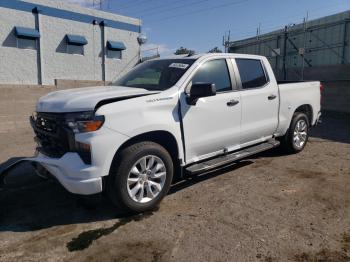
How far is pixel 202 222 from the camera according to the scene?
3.89m

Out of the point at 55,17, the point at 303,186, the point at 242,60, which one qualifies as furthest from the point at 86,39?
the point at 303,186

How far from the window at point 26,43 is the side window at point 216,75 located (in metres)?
16.2

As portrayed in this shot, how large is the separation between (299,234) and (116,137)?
2.16 metres

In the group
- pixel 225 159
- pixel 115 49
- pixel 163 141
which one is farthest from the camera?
pixel 115 49

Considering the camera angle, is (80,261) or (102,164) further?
(102,164)

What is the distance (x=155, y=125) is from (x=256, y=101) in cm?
218

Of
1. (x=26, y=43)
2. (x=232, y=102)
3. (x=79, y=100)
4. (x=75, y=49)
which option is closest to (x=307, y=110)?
(x=232, y=102)

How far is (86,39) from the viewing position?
21.4 meters

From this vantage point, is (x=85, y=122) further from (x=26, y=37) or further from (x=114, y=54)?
(x=114, y=54)

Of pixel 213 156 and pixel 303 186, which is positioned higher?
pixel 213 156

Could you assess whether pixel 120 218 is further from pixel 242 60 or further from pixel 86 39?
pixel 86 39

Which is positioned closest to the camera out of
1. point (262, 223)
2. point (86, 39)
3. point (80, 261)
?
point (80, 261)

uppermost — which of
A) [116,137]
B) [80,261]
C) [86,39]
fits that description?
[86,39]

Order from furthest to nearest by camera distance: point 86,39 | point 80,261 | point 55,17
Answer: point 86,39 → point 55,17 → point 80,261
